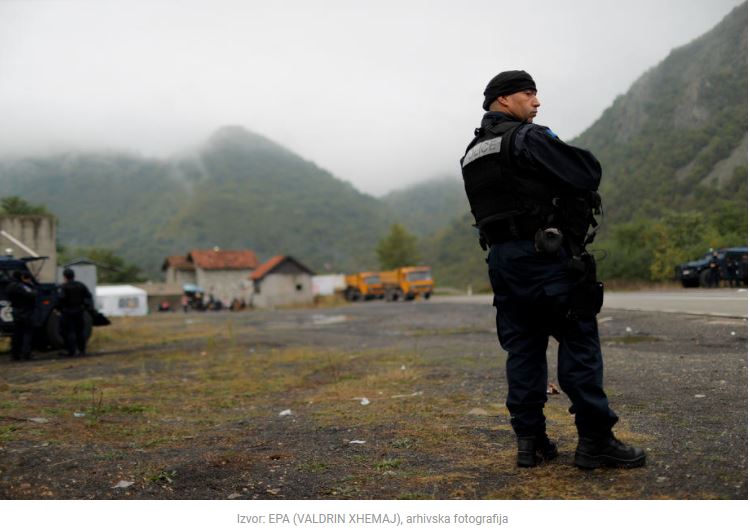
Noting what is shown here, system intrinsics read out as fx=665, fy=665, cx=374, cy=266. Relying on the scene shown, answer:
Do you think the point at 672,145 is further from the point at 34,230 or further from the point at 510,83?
the point at 510,83

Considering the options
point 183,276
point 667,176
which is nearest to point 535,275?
point 667,176

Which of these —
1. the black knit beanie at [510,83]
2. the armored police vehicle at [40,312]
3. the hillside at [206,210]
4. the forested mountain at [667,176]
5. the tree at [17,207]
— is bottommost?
the armored police vehicle at [40,312]

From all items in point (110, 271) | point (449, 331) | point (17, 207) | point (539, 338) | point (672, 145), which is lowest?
point (449, 331)

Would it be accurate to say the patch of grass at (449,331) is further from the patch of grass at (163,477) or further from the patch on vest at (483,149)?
the patch of grass at (163,477)

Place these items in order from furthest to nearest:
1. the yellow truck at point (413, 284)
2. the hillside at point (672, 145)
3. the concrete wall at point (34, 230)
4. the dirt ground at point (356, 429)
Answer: the yellow truck at point (413, 284) < the concrete wall at point (34, 230) < the hillside at point (672, 145) < the dirt ground at point (356, 429)

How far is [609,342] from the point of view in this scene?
902cm

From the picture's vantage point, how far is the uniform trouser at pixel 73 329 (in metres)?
10.9

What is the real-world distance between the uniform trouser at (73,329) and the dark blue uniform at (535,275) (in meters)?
9.51

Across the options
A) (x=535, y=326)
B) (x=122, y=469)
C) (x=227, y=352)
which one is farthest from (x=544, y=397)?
(x=227, y=352)

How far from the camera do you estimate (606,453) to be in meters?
2.89

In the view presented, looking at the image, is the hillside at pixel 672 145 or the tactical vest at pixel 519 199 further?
the hillside at pixel 672 145

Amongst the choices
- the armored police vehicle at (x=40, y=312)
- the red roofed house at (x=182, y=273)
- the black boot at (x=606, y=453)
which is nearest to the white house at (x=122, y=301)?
the red roofed house at (x=182, y=273)

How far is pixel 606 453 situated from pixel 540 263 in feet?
2.86
